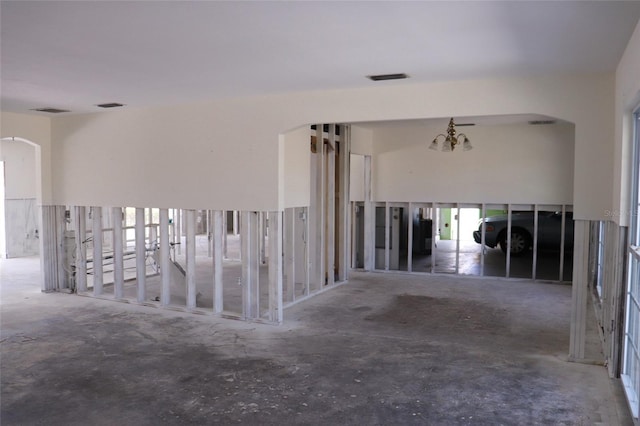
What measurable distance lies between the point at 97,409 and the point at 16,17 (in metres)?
2.78

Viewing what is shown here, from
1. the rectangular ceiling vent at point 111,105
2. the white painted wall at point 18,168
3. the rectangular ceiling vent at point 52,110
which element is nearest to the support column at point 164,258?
the rectangular ceiling vent at point 111,105

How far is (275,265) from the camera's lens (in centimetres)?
597

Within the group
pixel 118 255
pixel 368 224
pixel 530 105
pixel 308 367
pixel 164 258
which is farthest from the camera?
pixel 368 224

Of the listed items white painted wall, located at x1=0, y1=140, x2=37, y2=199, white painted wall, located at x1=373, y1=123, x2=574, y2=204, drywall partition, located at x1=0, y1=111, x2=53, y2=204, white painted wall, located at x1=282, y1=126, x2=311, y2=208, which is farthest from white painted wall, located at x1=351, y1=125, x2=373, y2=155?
white painted wall, located at x1=0, y1=140, x2=37, y2=199

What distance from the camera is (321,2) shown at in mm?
2854

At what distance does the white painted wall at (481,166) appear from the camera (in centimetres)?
873

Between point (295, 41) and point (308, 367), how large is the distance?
2828 millimetres

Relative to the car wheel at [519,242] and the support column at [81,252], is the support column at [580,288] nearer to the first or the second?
the car wheel at [519,242]

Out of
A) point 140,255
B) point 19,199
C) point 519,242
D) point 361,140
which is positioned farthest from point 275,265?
point 19,199

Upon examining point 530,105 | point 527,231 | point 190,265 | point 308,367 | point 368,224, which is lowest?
point 308,367

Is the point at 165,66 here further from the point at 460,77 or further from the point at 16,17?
the point at 460,77

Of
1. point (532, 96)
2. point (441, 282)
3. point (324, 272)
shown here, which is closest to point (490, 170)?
point (441, 282)

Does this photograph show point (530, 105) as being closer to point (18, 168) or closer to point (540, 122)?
point (540, 122)

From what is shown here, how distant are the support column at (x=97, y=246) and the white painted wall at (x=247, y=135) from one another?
0.22m
